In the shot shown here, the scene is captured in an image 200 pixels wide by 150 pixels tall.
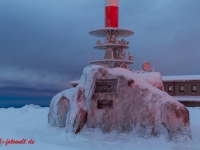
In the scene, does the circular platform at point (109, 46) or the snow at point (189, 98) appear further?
the circular platform at point (109, 46)

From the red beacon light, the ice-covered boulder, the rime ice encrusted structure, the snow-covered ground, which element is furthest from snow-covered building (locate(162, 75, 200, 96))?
the ice-covered boulder

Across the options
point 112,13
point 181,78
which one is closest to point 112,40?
point 112,13

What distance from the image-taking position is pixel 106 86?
22.6 meters

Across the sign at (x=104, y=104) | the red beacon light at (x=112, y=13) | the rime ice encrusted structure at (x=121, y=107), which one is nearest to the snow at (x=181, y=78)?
the red beacon light at (x=112, y=13)

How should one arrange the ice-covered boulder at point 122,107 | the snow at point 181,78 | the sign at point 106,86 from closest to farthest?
the ice-covered boulder at point 122,107 < the sign at point 106,86 < the snow at point 181,78

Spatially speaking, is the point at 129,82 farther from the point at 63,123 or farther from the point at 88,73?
the point at 63,123

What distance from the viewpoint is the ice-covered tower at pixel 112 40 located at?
43.8 metres

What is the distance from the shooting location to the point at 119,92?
22.0 m

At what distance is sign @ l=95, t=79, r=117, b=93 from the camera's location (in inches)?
885

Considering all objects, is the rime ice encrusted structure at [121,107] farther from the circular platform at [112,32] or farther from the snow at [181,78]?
the snow at [181,78]

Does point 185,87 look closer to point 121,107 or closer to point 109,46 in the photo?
point 109,46

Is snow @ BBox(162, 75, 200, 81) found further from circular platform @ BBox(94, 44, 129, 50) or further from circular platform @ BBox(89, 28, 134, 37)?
circular platform @ BBox(89, 28, 134, 37)

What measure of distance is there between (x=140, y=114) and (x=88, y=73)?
5182 millimetres

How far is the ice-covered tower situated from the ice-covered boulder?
19.6 metres
